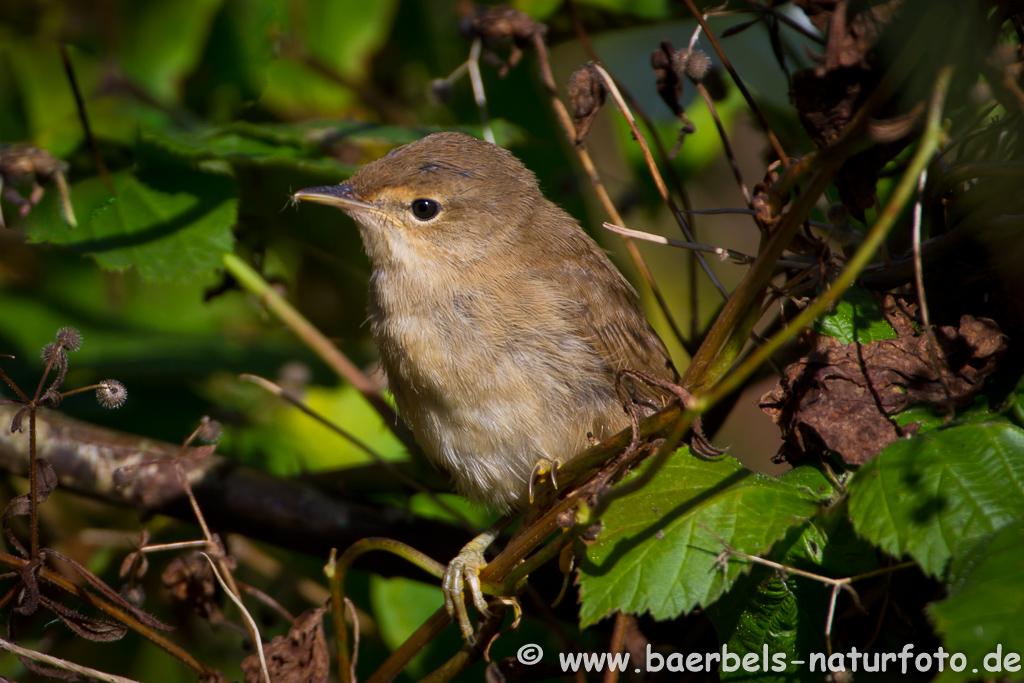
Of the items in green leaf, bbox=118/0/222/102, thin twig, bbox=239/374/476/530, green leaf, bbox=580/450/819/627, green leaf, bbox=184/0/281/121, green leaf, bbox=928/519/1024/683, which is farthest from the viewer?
green leaf, bbox=118/0/222/102

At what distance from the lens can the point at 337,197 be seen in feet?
8.93

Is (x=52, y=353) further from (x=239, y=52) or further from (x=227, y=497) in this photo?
(x=239, y=52)

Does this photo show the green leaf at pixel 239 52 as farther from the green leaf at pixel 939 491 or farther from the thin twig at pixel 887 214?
the green leaf at pixel 939 491

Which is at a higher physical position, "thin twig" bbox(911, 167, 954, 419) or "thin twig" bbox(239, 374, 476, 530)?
"thin twig" bbox(911, 167, 954, 419)

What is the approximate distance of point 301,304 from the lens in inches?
148

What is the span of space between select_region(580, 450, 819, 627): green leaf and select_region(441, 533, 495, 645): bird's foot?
53cm

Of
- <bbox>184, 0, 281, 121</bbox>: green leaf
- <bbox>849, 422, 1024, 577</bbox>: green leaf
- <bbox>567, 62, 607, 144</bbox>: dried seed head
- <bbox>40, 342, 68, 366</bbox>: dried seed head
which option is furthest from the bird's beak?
<bbox>849, 422, 1024, 577</bbox>: green leaf

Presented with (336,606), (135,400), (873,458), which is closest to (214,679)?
(336,606)

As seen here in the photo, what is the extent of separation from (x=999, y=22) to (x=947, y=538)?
98cm

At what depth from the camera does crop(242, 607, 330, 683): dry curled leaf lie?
2189mm

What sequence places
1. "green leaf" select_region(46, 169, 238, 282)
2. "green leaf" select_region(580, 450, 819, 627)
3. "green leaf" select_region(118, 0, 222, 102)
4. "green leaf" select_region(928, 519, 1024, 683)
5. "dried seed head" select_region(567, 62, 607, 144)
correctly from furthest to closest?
1. "green leaf" select_region(118, 0, 222, 102)
2. "green leaf" select_region(46, 169, 238, 282)
3. "dried seed head" select_region(567, 62, 607, 144)
4. "green leaf" select_region(580, 450, 819, 627)
5. "green leaf" select_region(928, 519, 1024, 683)

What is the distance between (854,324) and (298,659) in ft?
5.48

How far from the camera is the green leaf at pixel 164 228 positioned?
8.34 ft

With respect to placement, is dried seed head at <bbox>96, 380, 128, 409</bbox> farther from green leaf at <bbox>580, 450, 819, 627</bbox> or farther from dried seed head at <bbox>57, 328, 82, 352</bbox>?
green leaf at <bbox>580, 450, 819, 627</bbox>
